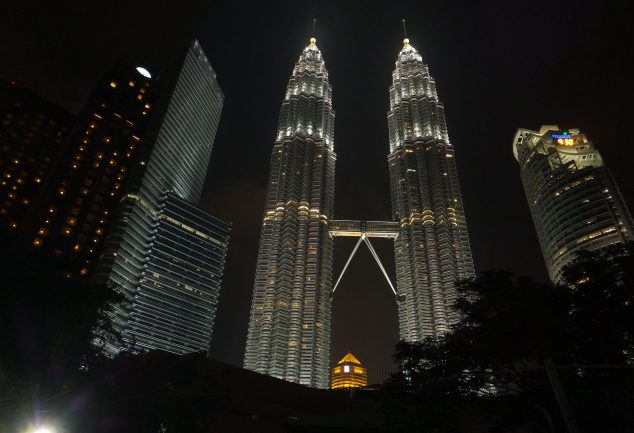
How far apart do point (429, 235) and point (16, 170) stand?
118072 mm

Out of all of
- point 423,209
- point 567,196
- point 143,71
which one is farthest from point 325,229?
point 143,71

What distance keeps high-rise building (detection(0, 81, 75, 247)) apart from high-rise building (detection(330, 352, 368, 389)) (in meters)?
108

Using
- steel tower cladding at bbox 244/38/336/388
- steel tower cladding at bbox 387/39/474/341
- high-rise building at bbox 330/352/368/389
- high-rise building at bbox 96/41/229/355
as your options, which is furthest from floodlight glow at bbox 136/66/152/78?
high-rise building at bbox 330/352/368/389

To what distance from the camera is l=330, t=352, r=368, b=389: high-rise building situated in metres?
160

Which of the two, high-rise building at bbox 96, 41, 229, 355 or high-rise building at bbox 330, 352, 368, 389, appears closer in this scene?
high-rise building at bbox 96, 41, 229, 355

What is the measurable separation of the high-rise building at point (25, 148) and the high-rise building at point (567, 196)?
146844mm

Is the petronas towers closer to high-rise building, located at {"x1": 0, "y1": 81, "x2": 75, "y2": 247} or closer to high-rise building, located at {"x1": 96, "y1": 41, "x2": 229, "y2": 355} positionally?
high-rise building, located at {"x1": 96, "y1": 41, "x2": 229, "y2": 355}

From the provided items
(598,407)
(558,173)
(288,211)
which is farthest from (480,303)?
(558,173)

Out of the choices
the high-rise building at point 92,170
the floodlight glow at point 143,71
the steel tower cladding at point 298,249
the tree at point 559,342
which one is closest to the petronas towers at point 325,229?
the steel tower cladding at point 298,249

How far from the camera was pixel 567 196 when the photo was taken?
13712 cm

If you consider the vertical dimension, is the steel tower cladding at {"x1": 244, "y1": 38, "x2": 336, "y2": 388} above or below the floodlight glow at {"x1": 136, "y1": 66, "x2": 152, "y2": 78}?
below

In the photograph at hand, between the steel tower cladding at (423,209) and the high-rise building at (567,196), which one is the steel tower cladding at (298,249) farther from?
the high-rise building at (567,196)

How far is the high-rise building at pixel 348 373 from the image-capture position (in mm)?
160113

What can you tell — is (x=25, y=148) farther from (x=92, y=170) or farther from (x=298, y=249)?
(x=298, y=249)
